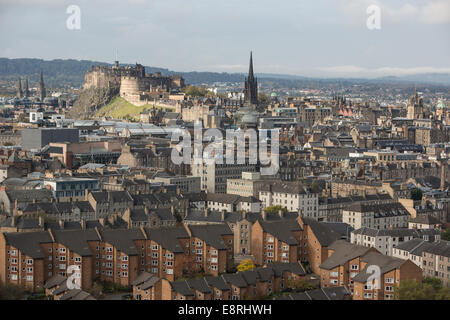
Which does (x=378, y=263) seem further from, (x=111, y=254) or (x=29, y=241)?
(x=29, y=241)

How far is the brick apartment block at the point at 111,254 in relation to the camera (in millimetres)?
42656

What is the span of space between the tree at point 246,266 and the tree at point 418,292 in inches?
297

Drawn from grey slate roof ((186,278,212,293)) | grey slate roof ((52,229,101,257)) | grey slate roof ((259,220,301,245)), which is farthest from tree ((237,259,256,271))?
grey slate roof ((52,229,101,257))

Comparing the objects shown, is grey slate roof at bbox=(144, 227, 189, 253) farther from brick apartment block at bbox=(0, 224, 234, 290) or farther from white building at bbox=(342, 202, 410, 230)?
white building at bbox=(342, 202, 410, 230)

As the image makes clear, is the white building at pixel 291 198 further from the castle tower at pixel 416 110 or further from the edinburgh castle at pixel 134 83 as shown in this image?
the edinburgh castle at pixel 134 83

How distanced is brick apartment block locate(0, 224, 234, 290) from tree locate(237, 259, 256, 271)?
0.80 metres

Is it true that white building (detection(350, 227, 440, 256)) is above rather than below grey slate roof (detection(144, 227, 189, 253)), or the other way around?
below

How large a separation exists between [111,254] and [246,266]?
6.07m

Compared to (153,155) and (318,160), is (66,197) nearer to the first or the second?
(153,155)

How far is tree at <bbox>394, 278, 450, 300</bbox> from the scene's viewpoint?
126 ft

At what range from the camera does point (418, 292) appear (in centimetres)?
3850

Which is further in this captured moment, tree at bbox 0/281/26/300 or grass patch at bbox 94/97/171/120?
grass patch at bbox 94/97/171/120

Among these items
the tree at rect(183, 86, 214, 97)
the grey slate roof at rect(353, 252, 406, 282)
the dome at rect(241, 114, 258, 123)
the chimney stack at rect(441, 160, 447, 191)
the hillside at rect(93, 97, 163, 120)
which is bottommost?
the chimney stack at rect(441, 160, 447, 191)
